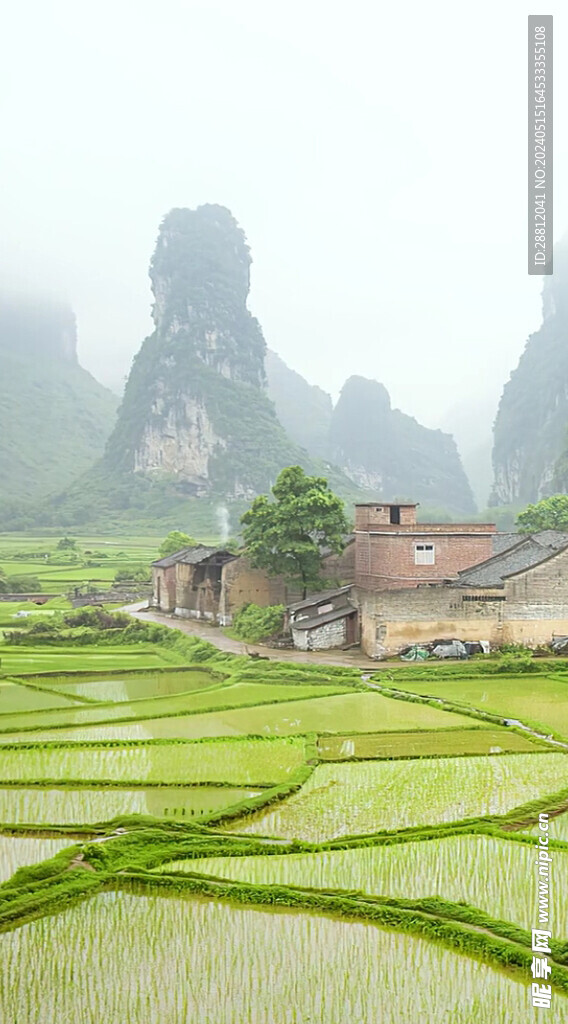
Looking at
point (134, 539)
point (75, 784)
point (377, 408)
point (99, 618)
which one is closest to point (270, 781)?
point (75, 784)

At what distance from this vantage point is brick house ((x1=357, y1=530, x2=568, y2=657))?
20.2 m

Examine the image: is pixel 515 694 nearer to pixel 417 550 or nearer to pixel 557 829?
pixel 557 829

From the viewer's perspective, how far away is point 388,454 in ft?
452

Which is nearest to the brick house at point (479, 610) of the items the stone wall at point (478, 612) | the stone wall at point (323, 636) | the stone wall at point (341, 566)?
the stone wall at point (478, 612)

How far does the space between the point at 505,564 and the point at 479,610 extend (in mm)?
3192

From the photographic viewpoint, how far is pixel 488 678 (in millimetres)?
18219

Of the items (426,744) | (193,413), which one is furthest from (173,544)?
(193,413)

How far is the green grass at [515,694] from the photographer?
47.4ft

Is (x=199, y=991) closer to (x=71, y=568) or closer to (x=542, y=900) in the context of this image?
(x=542, y=900)

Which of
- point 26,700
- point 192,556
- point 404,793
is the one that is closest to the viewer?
point 404,793

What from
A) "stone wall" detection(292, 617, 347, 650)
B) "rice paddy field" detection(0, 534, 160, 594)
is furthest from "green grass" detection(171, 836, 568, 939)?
"rice paddy field" detection(0, 534, 160, 594)

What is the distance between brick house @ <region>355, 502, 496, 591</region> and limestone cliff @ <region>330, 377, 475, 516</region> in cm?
10701

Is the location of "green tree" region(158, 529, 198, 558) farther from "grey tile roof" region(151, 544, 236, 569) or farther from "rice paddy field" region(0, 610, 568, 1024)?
"rice paddy field" region(0, 610, 568, 1024)

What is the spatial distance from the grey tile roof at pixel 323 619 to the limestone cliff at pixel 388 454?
4327 inches
